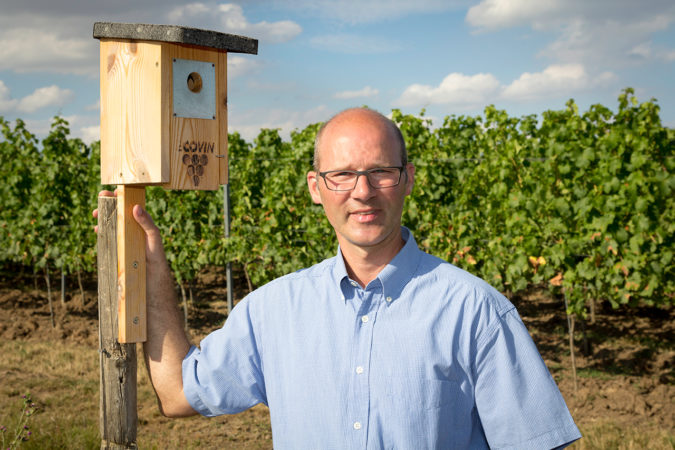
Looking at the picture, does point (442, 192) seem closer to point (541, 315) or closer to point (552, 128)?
point (552, 128)

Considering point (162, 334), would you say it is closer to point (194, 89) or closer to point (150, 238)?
point (150, 238)

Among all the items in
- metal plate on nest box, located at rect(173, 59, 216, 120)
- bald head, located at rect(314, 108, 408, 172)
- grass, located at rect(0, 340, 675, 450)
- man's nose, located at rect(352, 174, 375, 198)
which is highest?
metal plate on nest box, located at rect(173, 59, 216, 120)

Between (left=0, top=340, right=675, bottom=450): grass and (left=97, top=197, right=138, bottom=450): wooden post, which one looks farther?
(left=0, top=340, right=675, bottom=450): grass

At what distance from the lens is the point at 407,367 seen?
1769mm

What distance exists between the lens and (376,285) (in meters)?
1.90

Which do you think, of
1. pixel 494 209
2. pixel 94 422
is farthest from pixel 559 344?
pixel 94 422

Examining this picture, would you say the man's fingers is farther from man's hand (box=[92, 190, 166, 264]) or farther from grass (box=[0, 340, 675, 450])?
grass (box=[0, 340, 675, 450])

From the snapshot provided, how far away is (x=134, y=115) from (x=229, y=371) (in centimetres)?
114

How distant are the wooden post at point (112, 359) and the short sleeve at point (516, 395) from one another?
5.09ft

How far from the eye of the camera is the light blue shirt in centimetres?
173

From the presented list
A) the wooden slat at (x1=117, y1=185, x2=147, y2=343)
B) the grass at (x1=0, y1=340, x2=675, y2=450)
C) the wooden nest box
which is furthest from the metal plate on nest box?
the grass at (x1=0, y1=340, x2=675, y2=450)

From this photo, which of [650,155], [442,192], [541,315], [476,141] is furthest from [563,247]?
[541,315]

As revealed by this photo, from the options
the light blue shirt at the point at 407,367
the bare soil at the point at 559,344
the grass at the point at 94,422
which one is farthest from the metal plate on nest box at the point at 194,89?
the bare soil at the point at 559,344

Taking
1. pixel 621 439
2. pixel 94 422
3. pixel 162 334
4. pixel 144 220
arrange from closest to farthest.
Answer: pixel 162 334 < pixel 144 220 < pixel 621 439 < pixel 94 422
